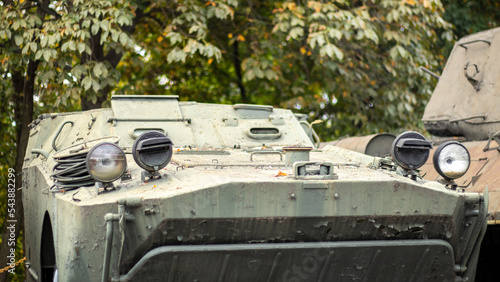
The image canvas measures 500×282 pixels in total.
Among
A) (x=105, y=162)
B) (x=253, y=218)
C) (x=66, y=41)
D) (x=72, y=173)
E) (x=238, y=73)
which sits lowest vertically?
(x=253, y=218)

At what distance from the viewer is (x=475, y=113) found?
7.71 metres

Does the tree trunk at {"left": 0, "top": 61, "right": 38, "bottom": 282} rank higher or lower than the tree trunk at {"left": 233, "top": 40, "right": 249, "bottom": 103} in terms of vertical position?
lower

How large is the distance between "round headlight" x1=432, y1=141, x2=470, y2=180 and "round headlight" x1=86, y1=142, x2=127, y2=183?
2.27 metres

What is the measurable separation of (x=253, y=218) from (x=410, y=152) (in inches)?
56.9

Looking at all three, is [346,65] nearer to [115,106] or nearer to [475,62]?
[475,62]

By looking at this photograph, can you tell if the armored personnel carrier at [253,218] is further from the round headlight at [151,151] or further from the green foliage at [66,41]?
the green foliage at [66,41]

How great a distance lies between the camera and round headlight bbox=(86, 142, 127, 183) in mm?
4297

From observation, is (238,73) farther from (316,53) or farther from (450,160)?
(450,160)

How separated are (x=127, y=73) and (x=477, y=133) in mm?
7646

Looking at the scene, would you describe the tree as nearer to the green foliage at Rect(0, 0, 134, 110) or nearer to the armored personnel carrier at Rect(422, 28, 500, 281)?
the green foliage at Rect(0, 0, 134, 110)

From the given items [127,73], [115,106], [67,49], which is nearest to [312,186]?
[115,106]

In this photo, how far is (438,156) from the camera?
16.5ft

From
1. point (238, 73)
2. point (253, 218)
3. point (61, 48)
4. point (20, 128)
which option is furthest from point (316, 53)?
point (253, 218)

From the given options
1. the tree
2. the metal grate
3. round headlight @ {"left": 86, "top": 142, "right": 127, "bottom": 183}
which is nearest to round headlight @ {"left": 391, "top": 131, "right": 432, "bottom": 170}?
round headlight @ {"left": 86, "top": 142, "right": 127, "bottom": 183}
